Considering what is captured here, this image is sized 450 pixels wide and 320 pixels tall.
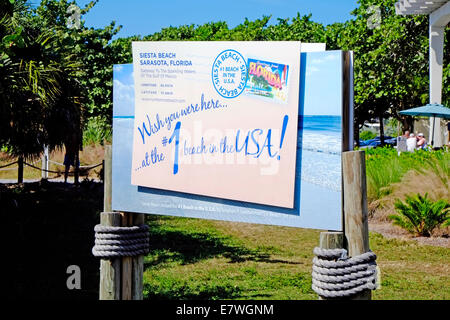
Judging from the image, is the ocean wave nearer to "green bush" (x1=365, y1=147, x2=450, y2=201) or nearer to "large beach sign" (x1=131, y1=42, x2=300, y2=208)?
"large beach sign" (x1=131, y1=42, x2=300, y2=208)

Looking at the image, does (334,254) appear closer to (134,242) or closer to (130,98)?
(134,242)

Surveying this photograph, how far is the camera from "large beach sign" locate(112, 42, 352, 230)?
117 inches

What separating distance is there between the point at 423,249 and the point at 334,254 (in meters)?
6.41

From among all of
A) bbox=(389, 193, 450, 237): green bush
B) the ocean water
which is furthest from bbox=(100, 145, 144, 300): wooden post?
bbox=(389, 193, 450, 237): green bush

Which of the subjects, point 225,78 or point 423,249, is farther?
point 423,249

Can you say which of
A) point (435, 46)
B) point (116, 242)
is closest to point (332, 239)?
point (116, 242)

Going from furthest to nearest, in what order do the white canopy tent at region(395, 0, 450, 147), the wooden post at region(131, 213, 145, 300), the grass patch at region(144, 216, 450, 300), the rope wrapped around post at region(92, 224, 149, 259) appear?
1. the white canopy tent at region(395, 0, 450, 147)
2. the grass patch at region(144, 216, 450, 300)
3. the wooden post at region(131, 213, 145, 300)
4. the rope wrapped around post at region(92, 224, 149, 259)

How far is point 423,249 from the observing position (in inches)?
345

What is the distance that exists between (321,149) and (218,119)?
0.63 metres

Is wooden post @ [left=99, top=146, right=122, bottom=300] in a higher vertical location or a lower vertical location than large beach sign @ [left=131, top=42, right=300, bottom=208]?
lower

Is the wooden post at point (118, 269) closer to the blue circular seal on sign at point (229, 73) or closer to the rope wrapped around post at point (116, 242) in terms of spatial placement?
the rope wrapped around post at point (116, 242)

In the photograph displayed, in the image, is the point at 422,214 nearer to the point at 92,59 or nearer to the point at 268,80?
the point at 268,80

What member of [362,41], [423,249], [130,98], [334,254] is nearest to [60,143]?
[423,249]

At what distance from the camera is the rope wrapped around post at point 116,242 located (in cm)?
355
